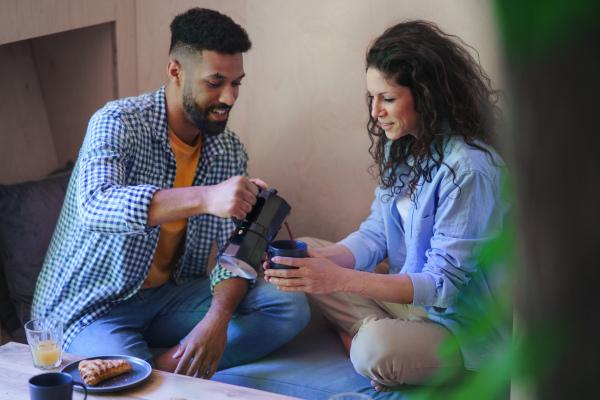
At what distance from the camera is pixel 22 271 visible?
6.29 feet

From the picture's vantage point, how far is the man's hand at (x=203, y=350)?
153cm

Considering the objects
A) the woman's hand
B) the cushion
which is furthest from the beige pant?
the cushion

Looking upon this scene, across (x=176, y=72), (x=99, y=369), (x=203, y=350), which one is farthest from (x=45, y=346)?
(x=176, y=72)

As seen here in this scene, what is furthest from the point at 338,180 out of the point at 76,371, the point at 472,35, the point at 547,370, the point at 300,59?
the point at 547,370

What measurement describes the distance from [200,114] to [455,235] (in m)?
0.86

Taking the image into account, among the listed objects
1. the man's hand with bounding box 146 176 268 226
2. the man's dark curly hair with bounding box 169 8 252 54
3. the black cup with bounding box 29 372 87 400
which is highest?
the man's dark curly hair with bounding box 169 8 252 54

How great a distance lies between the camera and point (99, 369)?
1.16m

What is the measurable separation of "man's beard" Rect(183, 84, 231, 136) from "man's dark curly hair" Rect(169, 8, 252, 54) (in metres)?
0.14

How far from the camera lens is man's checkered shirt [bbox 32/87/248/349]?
1497 millimetres

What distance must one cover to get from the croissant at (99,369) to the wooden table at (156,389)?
3 centimetres

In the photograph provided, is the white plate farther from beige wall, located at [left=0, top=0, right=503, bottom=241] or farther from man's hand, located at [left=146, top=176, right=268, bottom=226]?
beige wall, located at [left=0, top=0, right=503, bottom=241]

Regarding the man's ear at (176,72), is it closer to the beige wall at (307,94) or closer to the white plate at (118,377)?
the beige wall at (307,94)

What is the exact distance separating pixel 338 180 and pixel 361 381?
0.87 meters

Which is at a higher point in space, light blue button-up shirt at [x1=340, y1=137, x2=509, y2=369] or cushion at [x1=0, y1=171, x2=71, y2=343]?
light blue button-up shirt at [x1=340, y1=137, x2=509, y2=369]
